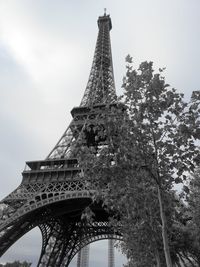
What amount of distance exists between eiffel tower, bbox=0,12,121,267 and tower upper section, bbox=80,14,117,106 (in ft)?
0.52

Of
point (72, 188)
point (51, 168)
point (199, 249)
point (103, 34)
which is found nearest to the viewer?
point (199, 249)

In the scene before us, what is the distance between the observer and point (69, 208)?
97.9 feet

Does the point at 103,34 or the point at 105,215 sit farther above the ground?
the point at 103,34

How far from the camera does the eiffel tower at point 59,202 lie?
81.8 feet

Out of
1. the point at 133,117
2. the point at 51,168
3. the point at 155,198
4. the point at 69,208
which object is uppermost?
the point at 51,168

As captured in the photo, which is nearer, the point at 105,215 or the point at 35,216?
the point at 35,216

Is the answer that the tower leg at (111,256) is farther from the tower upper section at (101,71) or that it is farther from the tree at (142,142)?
the tree at (142,142)

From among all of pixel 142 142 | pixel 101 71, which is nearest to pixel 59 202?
pixel 142 142

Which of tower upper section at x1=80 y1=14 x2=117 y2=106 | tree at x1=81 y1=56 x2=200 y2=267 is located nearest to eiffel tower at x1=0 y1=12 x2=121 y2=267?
tower upper section at x1=80 y1=14 x2=117 y2=106

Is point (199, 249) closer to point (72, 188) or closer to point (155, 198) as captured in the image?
point (72, 188)

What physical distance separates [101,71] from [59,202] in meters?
24.8

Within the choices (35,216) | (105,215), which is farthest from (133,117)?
(105,215)

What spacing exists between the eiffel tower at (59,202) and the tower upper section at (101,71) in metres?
0.16

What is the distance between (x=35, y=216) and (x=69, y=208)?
4263 millimetres
